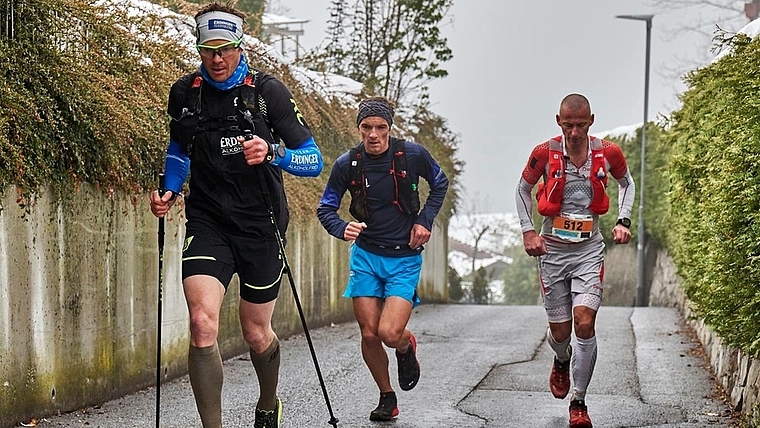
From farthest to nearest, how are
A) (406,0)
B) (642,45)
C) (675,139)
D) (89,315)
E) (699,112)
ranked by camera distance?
(642,45)
(406,0)
(675,139)
(699,112)
(89,315)

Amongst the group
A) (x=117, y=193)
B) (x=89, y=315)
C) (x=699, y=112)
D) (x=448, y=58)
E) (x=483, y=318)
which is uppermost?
(x=448, y=58)

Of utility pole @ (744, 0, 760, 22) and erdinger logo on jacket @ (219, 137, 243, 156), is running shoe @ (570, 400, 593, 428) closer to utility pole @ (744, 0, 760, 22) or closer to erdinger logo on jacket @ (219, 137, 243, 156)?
erdinger logo on jacket @ (219, 137, 243, 156)

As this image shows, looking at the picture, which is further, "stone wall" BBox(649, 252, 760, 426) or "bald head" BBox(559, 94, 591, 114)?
"bald head" BBox(559, 94, 591, 114)

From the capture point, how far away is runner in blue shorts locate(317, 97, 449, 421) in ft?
24.7

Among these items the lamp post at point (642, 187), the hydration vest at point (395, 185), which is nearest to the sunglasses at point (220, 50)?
the hydration vest at point (395, 185)

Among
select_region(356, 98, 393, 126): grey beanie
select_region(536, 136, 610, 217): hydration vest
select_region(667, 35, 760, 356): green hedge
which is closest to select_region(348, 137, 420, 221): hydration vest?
select_region(356, 98, 393, 126): grey beanie

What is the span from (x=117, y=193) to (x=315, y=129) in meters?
6.13

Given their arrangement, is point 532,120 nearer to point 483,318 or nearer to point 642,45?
point 642,45

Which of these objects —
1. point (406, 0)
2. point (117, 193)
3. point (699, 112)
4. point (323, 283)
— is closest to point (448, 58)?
point (406, 0)

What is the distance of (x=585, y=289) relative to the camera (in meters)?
7.37

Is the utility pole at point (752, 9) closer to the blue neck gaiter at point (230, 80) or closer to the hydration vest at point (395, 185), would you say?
the hydration vest at point (395, 185)

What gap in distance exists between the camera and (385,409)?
24.5 feet

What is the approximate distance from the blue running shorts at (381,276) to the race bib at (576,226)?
99cm

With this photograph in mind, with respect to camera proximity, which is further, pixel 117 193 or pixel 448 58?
pixel 448 58
